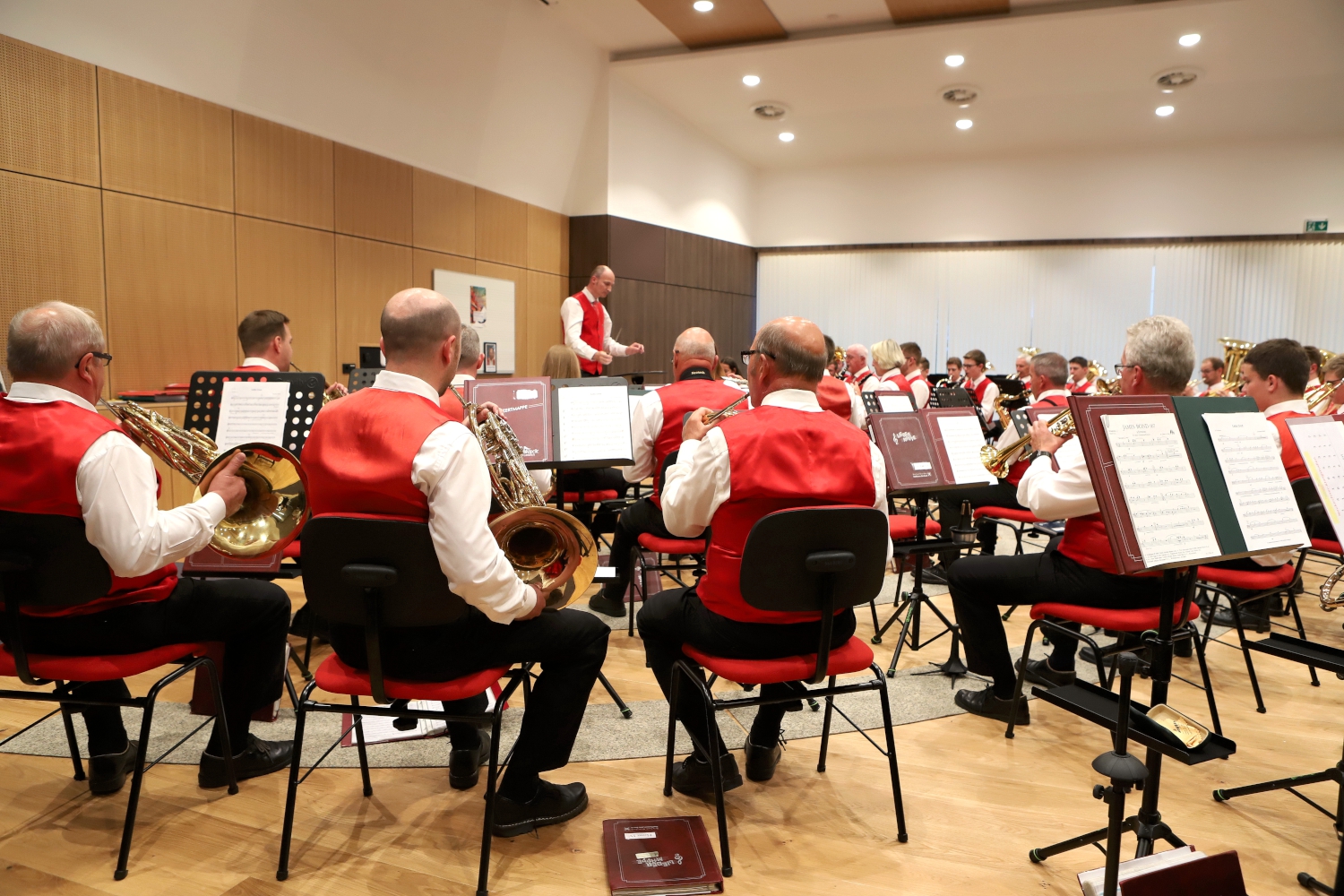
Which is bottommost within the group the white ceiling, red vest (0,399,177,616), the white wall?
red vest (0,399,177,616)

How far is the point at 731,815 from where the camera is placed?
8.04 ft

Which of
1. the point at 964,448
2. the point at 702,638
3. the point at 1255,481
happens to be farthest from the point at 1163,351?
the point at 702,638

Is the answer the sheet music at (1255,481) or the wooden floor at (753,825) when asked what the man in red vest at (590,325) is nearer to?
the wooden floor at (753,825)

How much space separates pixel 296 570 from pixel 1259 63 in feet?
32.8

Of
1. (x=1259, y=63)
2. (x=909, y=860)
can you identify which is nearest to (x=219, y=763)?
(x=909, y=860)

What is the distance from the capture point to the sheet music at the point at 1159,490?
1.86 metres

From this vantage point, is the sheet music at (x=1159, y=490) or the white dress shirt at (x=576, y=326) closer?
the sheet music at (x=1159, y=490)

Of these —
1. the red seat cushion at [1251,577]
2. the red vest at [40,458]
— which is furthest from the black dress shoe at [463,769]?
the red seat cushion at [1251,577]

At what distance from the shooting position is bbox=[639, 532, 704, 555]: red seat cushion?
356 cm

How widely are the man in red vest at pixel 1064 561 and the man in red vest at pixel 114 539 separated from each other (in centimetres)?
233

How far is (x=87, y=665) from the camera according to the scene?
2.14m

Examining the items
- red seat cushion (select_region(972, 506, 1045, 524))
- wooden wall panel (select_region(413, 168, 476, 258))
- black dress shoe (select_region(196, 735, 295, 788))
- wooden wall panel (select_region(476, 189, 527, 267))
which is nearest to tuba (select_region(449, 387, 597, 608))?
black dress shoe (select_region(196, 735, 295, 788))

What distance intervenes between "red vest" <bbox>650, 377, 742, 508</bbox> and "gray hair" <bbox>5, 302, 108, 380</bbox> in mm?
2252

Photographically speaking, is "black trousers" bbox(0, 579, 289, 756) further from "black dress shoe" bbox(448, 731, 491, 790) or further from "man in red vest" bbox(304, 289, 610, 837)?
"black dress shoe" bbox(448, 731, 491, 790)
